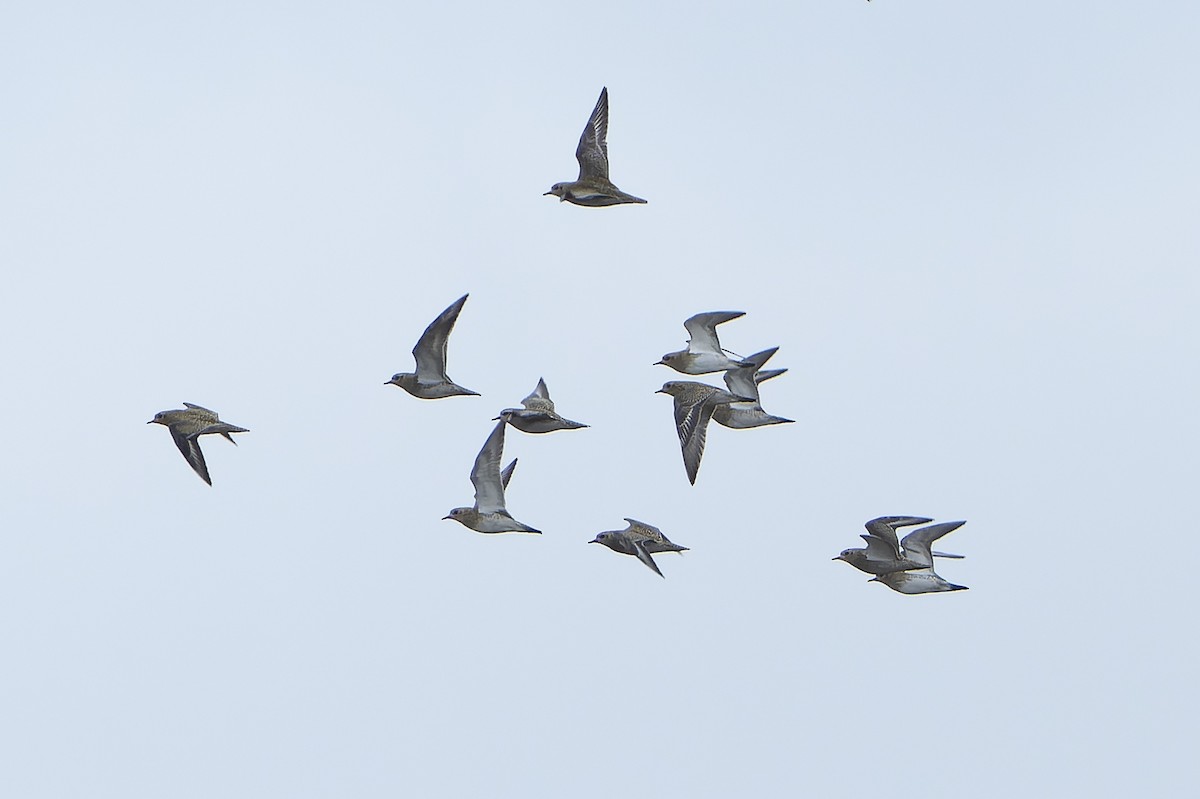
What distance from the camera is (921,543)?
3288 cm

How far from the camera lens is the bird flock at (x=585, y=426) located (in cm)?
3191

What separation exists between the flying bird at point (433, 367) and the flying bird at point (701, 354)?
12.4ft

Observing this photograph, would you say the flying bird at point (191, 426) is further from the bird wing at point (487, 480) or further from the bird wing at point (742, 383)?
the bird wing at point (742, 383)

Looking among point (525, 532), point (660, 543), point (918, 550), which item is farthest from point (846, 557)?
point (525, 532)

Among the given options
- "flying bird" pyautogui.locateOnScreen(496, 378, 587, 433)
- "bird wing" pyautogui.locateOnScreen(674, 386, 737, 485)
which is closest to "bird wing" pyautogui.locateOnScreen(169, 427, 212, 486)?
"flying bird" pyautogui.locateOnScreen(496, 378, 587, 433)

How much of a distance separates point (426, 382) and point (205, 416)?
402cm

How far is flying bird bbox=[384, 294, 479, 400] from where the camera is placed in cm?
3134

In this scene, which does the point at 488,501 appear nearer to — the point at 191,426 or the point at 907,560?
the point at 191,426

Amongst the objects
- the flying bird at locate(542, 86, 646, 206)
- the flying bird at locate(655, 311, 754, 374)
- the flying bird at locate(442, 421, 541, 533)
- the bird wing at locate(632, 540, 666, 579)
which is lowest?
the bird wing at locate(632, 540, 666, 579)

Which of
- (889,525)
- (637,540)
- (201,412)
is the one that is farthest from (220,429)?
(889,525)

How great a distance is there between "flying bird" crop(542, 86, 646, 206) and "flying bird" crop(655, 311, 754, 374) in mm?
2500

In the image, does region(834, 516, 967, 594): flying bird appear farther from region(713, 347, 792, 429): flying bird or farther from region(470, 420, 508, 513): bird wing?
Answer: region(470, 420, 508, 513): bird wing

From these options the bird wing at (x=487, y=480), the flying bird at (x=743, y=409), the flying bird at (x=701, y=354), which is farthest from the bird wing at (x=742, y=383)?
the bird wing at (x=487, y=480)

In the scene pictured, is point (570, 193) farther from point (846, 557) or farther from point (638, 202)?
point (846, 557)
